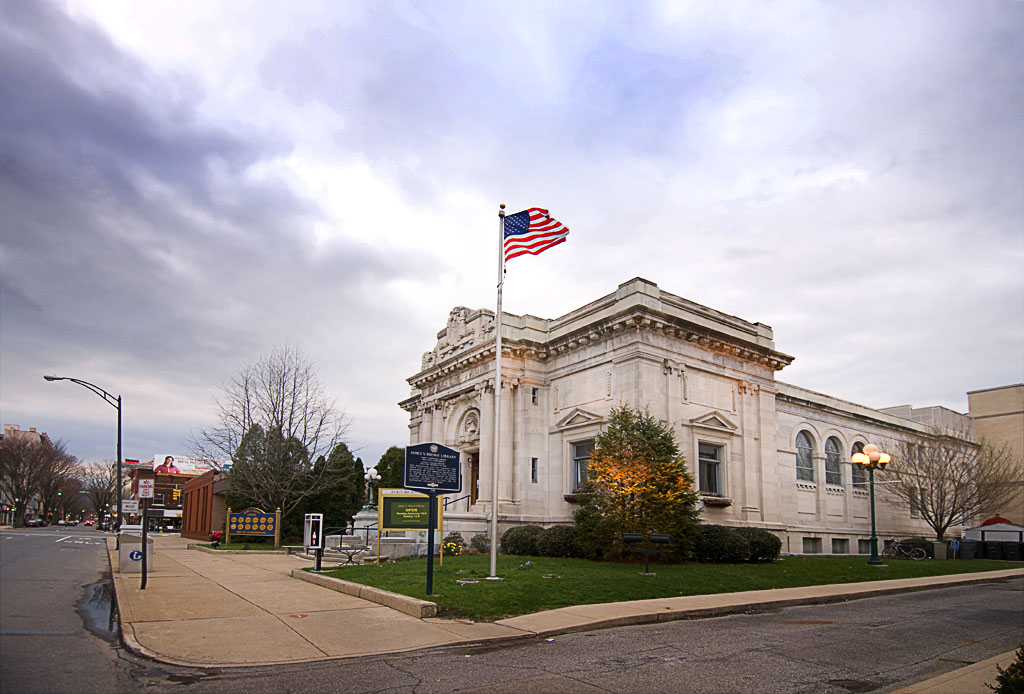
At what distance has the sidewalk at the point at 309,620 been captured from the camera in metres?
9.63

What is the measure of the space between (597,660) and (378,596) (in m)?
6.17

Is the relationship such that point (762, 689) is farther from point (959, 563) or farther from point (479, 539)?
point (959, 563)

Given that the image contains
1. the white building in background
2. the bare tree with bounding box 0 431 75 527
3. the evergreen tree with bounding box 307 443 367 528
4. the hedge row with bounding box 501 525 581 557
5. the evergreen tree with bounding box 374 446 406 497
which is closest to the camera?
the hedge row with bounding box 501 525 581 557

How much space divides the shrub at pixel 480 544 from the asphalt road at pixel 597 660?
15455 millimetres

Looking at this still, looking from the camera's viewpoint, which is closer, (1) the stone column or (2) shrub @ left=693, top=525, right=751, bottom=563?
(2) shrub @ left=693, top=525, right=751, bottom=563

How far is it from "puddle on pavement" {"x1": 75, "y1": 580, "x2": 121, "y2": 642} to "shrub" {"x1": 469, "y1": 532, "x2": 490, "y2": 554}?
45.1ft

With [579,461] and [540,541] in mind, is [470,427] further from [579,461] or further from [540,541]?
[540,541]

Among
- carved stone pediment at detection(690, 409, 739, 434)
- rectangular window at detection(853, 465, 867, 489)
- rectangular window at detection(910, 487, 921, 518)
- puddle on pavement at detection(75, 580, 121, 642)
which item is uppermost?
carved stone pediment at detection(690, 409, 739, 434)

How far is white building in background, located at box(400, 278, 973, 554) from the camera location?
28719mm

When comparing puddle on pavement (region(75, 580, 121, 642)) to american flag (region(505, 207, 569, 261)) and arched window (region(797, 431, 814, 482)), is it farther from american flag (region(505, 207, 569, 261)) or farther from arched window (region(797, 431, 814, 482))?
arched window (region(797, 431, 814, 482))

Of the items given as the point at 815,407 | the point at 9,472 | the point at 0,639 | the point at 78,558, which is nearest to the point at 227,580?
the point at 0,639

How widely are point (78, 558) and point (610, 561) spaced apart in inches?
838

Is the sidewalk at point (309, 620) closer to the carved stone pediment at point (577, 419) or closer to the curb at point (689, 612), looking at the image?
the curb at point (689, 612)

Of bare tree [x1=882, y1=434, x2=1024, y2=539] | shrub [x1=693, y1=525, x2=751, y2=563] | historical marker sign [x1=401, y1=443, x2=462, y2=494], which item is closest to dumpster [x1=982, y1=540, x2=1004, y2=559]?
bare tree [x1=882, y1=434, x2=1024, y2=539]
